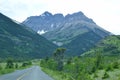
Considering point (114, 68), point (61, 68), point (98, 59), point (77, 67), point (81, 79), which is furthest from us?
point (61, 68)

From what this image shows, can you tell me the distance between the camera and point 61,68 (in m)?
195

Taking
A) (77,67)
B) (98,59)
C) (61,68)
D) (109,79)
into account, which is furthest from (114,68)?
(61,68)

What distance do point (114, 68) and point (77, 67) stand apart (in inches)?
4282

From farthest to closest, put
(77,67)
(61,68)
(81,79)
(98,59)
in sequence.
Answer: (61,68) → (77,67) → (98,59) → (81,79)

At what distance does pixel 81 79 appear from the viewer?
122 ft

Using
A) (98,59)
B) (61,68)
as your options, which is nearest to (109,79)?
(98,59)

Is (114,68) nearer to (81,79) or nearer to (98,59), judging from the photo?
(81,79)

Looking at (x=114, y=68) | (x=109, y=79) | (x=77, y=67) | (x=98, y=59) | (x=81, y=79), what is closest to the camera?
(x=109, y=79)

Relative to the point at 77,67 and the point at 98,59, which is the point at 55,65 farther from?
the point at 98,59

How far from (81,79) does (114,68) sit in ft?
26.4

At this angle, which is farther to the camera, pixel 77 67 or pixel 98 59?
pixel 77 67

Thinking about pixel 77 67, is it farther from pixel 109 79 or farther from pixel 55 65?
pixel 109 79

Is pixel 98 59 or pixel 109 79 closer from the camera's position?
pixel 109 79

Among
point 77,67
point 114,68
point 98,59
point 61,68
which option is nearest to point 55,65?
point 61,68
